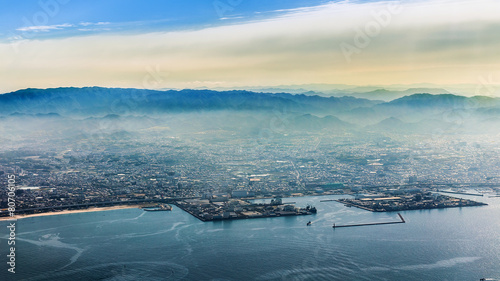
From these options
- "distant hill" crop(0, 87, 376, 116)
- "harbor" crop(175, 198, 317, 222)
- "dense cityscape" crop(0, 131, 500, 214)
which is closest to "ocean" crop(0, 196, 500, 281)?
"harbor" crop(175, 198, 317, 222)

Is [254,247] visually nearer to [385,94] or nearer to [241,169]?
[241,169]

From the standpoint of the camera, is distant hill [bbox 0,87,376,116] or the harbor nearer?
the harbor

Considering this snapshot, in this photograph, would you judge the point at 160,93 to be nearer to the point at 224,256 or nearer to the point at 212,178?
the point at 212,178

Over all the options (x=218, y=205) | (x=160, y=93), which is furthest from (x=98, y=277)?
(x=160, y=93)

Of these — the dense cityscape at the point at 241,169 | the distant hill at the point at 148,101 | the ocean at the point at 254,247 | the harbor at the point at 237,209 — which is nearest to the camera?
the ocean at the point at 254,247

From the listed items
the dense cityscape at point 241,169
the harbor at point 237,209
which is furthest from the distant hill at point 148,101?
the harbor at point 237,209

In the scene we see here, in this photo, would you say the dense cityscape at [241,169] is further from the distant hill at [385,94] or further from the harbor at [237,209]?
the distant hill at [385,94]

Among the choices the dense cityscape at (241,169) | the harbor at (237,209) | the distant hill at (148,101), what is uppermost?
the distant hill at (148,101)

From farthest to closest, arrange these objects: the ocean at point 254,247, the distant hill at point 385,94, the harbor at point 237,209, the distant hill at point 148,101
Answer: the distant hill at point 385,94, the distant hill at point 148,101, the harbor at point 237,209, the ocean at point 254,247

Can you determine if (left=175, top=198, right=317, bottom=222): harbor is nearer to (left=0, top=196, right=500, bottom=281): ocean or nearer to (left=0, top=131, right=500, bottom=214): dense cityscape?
(left=0, top=196, right=500, bottom=281): ocean
